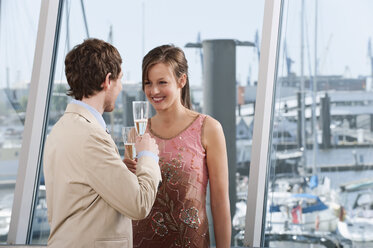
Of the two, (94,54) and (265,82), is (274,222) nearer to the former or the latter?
(265,82)

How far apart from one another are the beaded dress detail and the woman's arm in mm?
36

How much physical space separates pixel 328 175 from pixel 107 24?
5.26 ft

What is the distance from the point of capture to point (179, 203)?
2061mm

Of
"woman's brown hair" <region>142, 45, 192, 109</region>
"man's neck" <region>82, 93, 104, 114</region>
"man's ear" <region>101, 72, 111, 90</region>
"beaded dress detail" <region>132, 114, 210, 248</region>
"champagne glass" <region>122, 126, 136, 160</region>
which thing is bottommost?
"beaded dress detail" <region>132, 114, 210, 248</region>

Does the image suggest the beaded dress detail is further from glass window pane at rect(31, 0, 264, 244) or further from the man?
glass window pane at rect(31, 0, 264, 244)

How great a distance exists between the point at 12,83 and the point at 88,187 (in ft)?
6.30

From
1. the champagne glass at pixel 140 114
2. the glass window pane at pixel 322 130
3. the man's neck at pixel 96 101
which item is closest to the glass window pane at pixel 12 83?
the champagne glass at pixel 140 114

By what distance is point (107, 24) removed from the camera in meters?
3.03

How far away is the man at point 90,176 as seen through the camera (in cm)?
148

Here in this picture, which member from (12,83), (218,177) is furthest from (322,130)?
(12,83)

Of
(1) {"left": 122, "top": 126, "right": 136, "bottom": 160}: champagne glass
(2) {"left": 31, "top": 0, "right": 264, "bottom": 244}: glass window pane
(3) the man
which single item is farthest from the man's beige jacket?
(2) {"left": 31, "top": 0, "right": 264, "bottom": 244}: glass window pane

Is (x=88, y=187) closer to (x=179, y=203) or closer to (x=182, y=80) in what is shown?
(x=179, y=203)

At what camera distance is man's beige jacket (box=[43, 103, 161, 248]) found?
58.1 inches

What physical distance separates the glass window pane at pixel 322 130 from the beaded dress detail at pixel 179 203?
34.4 inches
